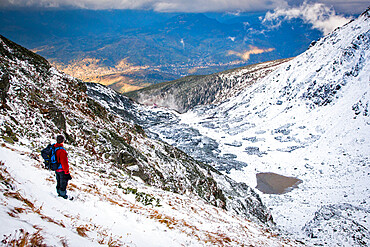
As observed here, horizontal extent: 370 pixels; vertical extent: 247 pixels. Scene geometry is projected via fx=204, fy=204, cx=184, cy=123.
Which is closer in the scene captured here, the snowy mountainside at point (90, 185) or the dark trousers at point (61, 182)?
the snowy mountainside at point (90, 185)

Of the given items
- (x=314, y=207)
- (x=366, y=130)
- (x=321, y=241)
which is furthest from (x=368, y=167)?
(x=321, y=241)

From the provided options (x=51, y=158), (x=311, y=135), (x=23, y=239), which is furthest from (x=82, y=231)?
(x=311, y=135)

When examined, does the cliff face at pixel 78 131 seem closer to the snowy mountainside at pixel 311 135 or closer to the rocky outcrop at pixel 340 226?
the rocky outcrop at pixel 340 226

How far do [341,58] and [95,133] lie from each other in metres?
61.6

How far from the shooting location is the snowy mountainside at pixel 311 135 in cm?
2427

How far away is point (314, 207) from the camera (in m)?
26.1

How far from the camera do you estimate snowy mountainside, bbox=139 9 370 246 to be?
2427 centimetres

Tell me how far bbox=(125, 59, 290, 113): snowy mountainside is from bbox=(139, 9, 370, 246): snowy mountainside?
81.4 ft

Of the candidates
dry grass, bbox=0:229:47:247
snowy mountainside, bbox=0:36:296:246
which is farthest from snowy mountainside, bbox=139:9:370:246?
dry grass, bbox=0:229:47:247

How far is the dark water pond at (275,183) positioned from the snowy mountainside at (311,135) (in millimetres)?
1013

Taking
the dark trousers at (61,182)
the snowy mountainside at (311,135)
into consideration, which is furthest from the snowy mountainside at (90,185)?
the snowy mountainside at (311,135)

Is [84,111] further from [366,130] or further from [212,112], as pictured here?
[212,112]

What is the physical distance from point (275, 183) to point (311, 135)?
58.6 ft

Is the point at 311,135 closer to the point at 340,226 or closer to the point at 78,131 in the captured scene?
the point at 340,226
